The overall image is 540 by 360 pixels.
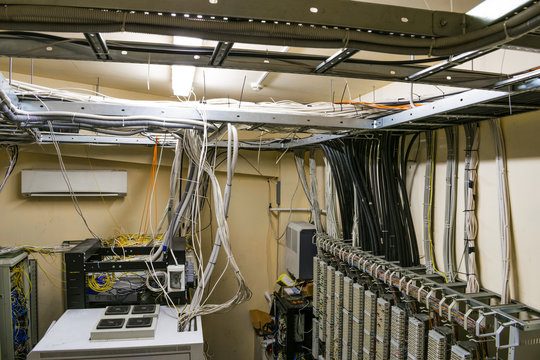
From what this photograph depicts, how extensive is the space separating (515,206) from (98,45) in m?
1.77

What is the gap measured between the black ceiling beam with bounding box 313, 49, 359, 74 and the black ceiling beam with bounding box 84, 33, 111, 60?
57cm

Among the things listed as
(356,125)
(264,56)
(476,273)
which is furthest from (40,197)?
(476,273)

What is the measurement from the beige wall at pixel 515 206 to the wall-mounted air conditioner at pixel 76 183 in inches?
116

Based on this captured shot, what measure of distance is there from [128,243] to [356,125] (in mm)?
2298

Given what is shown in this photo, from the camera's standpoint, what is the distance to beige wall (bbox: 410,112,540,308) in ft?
5.09

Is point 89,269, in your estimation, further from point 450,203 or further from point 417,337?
point 450,203

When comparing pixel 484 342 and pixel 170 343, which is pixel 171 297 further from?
pixel 484 342

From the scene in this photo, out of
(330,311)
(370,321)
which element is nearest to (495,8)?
(370,321)

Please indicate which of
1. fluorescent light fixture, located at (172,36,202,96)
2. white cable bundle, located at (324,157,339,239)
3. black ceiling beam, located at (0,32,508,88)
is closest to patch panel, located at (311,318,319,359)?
white cable bundle, located at (324,157,339,239)

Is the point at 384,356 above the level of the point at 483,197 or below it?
below

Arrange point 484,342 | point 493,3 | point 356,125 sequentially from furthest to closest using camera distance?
point 356,125, point 484,342, point 493,3

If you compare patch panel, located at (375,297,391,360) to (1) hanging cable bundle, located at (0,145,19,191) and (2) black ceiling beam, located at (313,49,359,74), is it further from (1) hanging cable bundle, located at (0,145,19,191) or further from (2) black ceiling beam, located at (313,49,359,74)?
(1) hanging cable bundle, located at (0,145,19,191)

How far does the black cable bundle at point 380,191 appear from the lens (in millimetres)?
2273

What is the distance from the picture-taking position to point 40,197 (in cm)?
340
